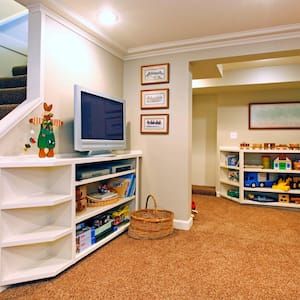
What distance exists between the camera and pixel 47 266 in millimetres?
1986

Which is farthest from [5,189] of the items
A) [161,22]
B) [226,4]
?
[226,4]

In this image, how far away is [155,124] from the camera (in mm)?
3258

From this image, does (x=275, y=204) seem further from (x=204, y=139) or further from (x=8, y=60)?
(x=8, y=60)

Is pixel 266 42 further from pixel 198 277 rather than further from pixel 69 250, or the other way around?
pixel 69 250

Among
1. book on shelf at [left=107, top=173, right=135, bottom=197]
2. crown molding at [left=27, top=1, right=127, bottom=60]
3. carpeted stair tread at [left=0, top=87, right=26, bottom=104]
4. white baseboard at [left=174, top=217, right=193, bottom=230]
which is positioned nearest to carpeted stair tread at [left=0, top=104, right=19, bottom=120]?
carpeted stair tread at [left=0, top=87, right=26, bottom=104]

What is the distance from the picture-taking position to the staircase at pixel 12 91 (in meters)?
2.41

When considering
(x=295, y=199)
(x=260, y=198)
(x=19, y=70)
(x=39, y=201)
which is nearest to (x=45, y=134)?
(x=39, y=201)

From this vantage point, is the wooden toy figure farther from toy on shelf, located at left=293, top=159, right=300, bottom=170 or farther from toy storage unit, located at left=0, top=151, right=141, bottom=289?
toy on shelf, located at left=293, top=159, right=300, bottom=170

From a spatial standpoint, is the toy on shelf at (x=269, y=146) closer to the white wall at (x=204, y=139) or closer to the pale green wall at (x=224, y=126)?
the pale green wall at (x=224, y=126)

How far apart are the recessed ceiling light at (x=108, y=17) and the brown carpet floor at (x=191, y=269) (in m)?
2.18

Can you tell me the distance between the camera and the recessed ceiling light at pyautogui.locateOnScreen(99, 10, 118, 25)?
2.34 m

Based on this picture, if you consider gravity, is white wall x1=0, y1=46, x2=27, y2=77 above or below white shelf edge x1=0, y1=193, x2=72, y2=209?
above

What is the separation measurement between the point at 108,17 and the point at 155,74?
3.25 ft

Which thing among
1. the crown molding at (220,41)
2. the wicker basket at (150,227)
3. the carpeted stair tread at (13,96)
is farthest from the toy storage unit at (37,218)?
the crown molding at (220,41)
